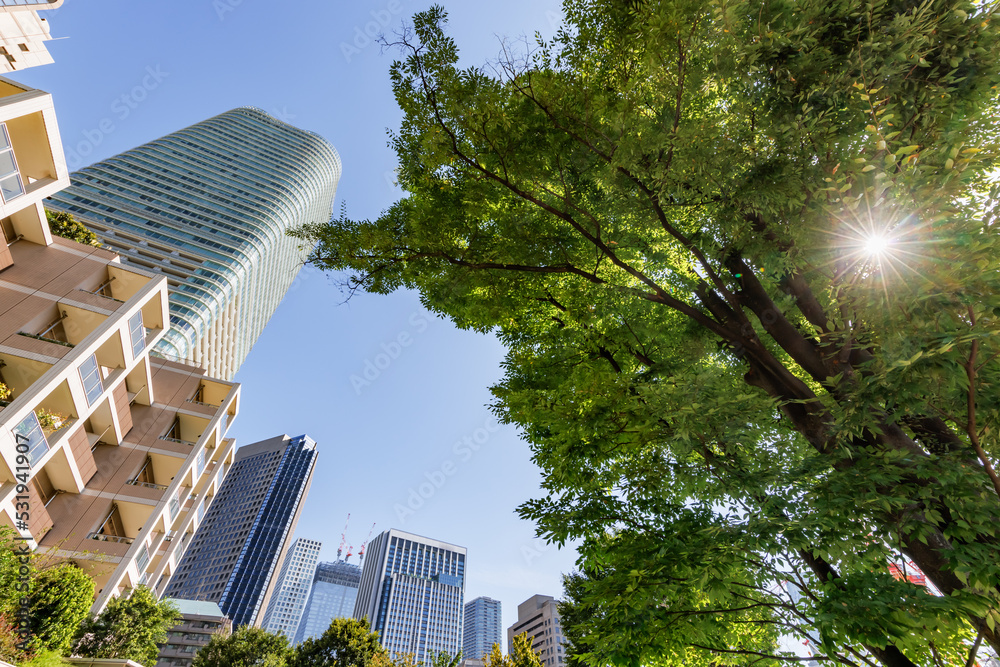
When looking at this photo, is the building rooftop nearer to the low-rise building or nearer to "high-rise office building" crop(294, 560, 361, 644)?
the low-rise building

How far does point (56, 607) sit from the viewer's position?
10375mm

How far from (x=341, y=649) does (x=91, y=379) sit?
19809 millimetres

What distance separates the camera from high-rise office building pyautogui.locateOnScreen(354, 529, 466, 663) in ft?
376

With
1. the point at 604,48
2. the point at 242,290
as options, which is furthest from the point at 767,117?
the point at 242,290

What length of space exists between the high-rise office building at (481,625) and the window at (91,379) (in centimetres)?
21248

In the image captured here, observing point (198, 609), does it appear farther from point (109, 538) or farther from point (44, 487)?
point (44, 487)

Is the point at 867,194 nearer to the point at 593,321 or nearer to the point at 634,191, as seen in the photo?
the point at 634,191

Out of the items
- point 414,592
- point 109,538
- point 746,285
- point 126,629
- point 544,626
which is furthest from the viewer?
point 414,592

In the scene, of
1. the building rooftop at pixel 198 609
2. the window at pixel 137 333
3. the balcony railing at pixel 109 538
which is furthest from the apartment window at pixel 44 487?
the building rooftop at pixel 198 609

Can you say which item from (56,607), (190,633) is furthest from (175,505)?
(190,633)

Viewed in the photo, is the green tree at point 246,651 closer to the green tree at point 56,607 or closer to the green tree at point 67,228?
the green tree at point 56,607

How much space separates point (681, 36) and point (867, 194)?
207 centimetres

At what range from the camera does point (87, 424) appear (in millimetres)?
16172

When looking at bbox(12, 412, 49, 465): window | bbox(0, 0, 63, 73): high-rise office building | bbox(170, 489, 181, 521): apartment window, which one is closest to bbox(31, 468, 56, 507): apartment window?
bbox(12, 412, 49, 465): window
